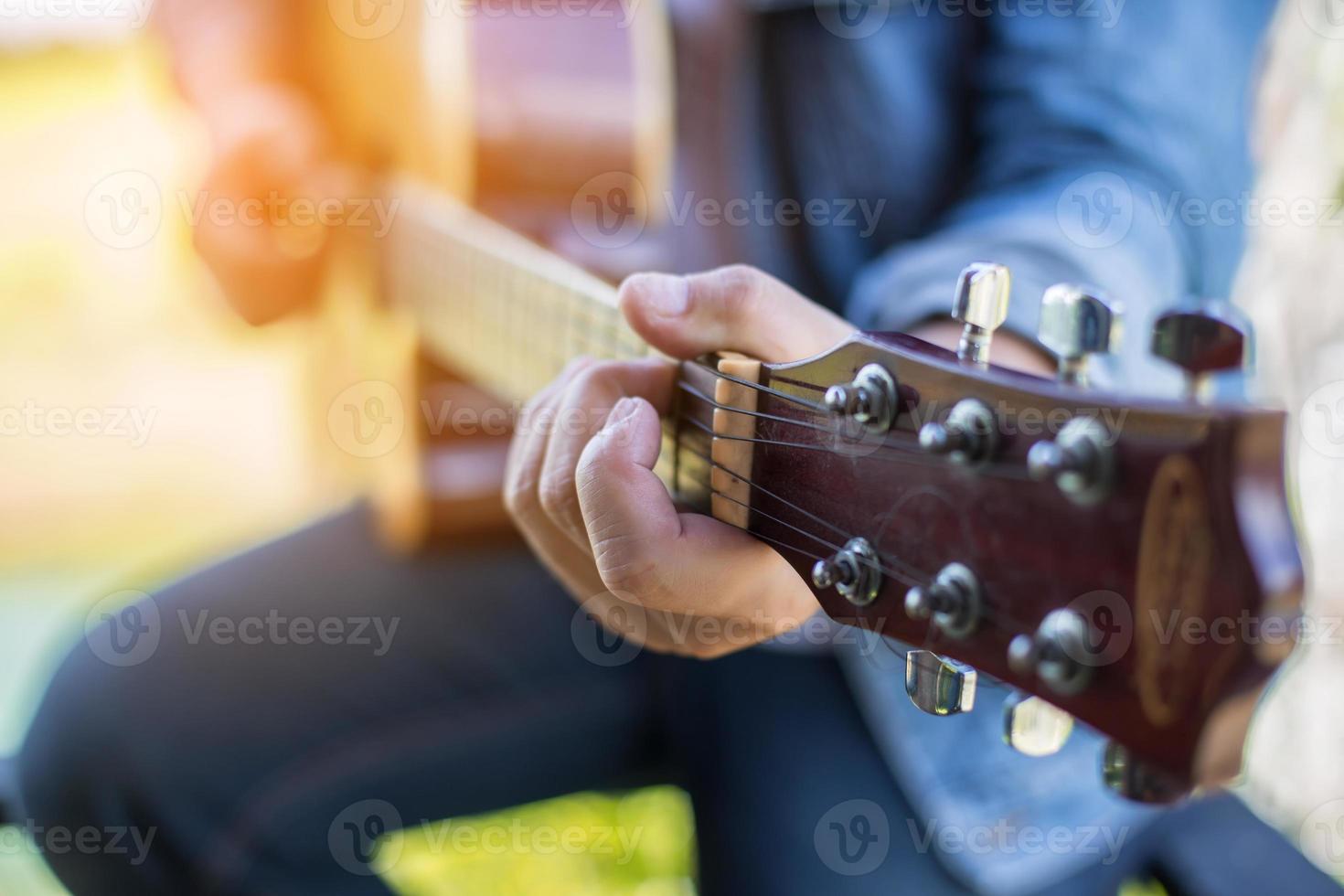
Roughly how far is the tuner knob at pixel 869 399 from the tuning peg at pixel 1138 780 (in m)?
0.12

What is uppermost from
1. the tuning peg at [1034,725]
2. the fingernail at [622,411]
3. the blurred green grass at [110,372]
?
the fingernail at [622,411]

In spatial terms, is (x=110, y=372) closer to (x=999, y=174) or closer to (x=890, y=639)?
(x=999, y=174)

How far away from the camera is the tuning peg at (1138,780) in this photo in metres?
0.28

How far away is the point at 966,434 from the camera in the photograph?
0.31 metres

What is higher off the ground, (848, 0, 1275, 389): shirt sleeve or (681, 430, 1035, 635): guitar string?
(848, 0, 1275, 389): shirt sleeve

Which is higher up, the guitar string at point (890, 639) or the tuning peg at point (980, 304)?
the tuning peg at point (980, 304)

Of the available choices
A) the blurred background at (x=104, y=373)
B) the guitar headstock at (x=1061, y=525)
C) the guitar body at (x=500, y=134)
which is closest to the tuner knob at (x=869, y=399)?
the guitar headstock at (x=1061, y=525)

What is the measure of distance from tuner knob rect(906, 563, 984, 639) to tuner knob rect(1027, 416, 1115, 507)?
0.16ft

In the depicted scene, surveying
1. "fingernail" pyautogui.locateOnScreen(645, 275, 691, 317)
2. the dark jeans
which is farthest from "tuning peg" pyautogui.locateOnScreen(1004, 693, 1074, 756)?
the dark jeans

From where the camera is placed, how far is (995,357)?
516 mm

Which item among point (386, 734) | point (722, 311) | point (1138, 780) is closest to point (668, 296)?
point (722, 311)

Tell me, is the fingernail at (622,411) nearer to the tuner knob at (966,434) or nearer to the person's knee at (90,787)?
the tuner knob at (966,434)

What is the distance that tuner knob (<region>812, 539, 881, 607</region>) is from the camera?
359mm

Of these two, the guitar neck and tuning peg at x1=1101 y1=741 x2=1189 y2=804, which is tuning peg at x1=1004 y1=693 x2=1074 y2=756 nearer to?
tuning peg at x1=1101 y1=741 x2=1189 y2=804
